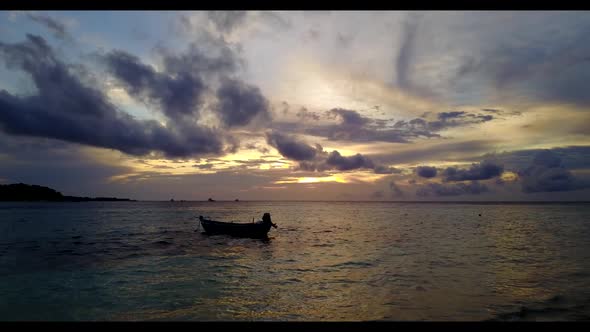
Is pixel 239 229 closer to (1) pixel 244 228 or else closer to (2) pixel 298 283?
(1) pixel 244 228

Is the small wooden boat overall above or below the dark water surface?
above

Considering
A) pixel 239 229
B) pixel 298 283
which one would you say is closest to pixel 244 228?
pixel 239 229

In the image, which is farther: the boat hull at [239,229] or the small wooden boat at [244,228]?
the boat hull at [239,229]

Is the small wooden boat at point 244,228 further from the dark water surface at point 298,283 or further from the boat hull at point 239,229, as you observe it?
the dark water surface at point 298,283

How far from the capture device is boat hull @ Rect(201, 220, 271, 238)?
4550 cm

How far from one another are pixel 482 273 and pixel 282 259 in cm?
1522

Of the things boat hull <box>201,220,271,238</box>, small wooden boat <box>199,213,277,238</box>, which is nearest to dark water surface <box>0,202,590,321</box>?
small wooden boat <box>199,213,277,238</box>

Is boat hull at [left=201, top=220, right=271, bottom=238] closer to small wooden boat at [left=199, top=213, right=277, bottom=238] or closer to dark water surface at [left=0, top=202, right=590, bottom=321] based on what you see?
small wooden boat at [left=199, top=213, right=277, bottom=238]

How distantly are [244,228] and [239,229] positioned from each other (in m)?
1.05

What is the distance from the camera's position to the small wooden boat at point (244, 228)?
4525 centimetres

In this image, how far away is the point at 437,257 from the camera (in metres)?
29.2

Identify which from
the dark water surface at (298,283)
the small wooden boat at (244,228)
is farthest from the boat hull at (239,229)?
the dark water surface at (298,283)
